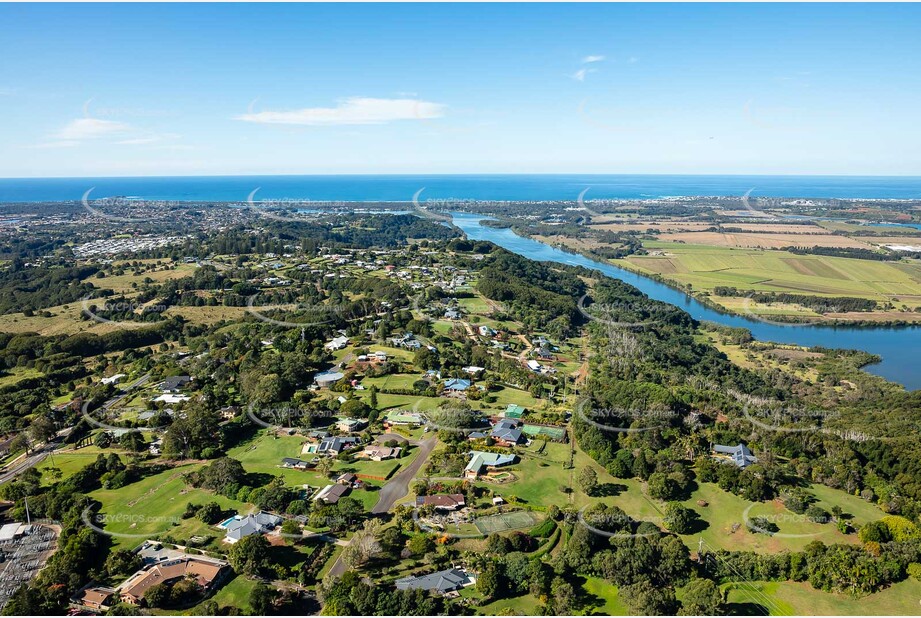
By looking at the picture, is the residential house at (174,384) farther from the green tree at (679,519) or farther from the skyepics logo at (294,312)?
the green tree at (679,519)

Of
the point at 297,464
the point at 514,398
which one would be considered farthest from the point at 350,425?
the point at 514,398

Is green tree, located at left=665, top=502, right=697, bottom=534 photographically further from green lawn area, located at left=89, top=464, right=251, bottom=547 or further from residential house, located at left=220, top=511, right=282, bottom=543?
Result: green lawn area, located at left=89, top=464, right=251, bottom=547

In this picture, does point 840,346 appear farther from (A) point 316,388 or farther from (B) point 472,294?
(A) point 316,388

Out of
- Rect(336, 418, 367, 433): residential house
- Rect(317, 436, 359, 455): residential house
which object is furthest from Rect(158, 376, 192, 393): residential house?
Rect(317, 436, 359, 455): residential house

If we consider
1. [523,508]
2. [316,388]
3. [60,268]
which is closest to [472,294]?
[316,388]

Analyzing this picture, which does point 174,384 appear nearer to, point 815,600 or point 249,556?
point 249,556
